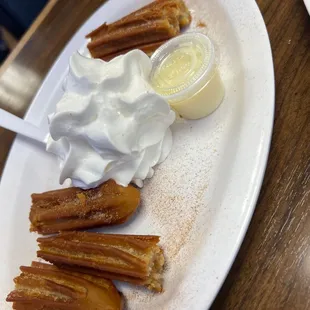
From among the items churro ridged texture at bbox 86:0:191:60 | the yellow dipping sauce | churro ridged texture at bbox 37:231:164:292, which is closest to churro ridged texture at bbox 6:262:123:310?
churro ridged texture at bbox 37:231:164:292

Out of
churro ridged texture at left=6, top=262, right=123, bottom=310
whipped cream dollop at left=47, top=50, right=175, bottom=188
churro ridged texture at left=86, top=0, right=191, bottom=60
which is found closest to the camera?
churro ridged texture at left=6, top=262, right=123, bottom=310

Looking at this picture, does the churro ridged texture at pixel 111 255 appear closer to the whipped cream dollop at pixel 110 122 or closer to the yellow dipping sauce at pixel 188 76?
the whipped cream dollop at pixel 110 122

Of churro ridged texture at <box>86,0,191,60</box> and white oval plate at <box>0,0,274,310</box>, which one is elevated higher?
churro ridged texture at <box>86,0,191,60</box>

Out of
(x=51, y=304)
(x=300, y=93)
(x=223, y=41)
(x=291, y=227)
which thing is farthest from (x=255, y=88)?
(x=51, y=304)

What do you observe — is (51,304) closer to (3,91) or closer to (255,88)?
(255,88)

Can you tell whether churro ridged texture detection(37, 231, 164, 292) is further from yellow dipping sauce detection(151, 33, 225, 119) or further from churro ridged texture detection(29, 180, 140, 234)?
yellow dipping sauce detection(151, 33, 225, 119)

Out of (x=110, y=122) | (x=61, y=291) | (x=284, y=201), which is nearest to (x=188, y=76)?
(x=110, y=122)

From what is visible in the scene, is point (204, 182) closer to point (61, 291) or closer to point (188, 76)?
point (188, 76)
